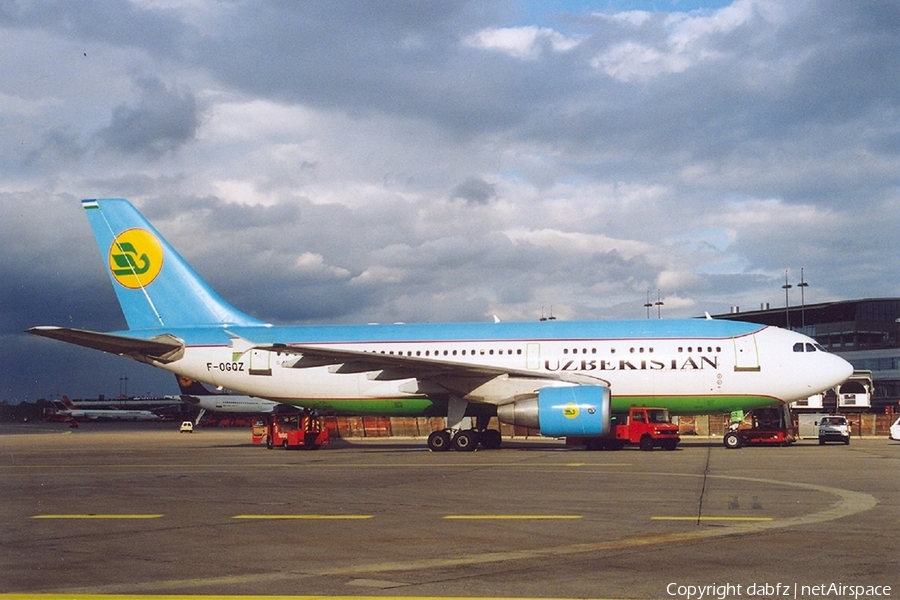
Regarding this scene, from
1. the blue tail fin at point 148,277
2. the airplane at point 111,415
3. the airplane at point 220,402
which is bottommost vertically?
the airplane at point 111,415

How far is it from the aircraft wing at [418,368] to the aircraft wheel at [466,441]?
1446 mm

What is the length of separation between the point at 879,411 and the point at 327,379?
65415 mm

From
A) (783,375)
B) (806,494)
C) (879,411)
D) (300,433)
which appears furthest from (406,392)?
(879,411)

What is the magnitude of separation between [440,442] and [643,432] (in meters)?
6.45

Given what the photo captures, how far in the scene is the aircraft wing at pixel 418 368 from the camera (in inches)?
1061

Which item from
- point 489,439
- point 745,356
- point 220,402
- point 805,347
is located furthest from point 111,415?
point 805,347

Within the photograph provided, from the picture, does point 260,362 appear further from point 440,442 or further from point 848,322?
point 848,322

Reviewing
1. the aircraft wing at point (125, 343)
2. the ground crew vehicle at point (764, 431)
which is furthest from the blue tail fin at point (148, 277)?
the ground crew vehicle at point (764, 431)

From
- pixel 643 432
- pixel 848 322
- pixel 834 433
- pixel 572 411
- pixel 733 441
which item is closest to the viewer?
pixel 572 411

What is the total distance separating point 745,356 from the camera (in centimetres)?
2836

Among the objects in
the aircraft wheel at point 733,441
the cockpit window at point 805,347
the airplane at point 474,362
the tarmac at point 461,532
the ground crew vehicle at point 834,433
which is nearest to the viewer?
the tarmac at point 461,532

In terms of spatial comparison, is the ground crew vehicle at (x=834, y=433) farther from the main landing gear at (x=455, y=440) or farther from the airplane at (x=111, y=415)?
the airplane at (x=111, y=415)

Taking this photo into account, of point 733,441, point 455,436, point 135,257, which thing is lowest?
point 733,441

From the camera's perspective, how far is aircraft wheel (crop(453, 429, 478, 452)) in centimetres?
2891
